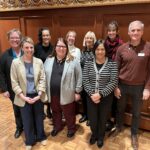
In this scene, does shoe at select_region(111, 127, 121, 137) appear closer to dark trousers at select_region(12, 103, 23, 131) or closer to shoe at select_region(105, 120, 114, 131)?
shoe at select_region(105, 120, 114, 131)

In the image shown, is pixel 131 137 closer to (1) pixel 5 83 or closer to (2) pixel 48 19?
(1) pixel 5 83

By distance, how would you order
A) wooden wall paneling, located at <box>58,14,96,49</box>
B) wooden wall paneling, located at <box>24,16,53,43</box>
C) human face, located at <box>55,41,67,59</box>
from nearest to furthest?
human face, located at <box>55,41,67,59</box>
wooden wall paneling, located at <box>58,14,96,49</box>
wooden wall paneling, located at <box>24,16,53,43</box>

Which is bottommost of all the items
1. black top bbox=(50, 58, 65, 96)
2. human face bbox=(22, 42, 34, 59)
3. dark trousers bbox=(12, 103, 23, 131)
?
dark trousers bbox=(12, 103, 23, 131)

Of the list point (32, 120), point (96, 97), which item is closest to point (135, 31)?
point (96, 97)

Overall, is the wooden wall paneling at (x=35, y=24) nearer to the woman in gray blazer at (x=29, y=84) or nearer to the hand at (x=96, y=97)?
the woman in gray blazer at (x=29, y=84)

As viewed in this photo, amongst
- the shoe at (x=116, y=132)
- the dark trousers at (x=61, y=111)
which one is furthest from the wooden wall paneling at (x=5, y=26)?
the shoe at (x=116, y=132)

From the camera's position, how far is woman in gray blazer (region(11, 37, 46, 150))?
212 centimetres

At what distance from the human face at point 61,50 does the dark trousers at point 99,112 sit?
0.61 metres

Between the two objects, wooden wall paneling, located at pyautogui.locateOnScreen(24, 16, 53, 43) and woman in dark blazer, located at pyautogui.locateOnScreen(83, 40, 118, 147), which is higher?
wooden wall paneling, located at pyautogui.locateOnScreen(24, 16, 53, 43)

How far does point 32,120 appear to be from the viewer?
2.34m

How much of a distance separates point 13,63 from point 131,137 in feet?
5.93

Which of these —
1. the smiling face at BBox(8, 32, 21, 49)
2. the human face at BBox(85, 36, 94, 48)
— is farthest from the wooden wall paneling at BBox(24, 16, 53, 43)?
→ the smiling face at BBox(8, 32, 21, 49)

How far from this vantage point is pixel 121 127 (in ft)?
8.98

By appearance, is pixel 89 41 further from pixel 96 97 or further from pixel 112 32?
pixel 96 97
